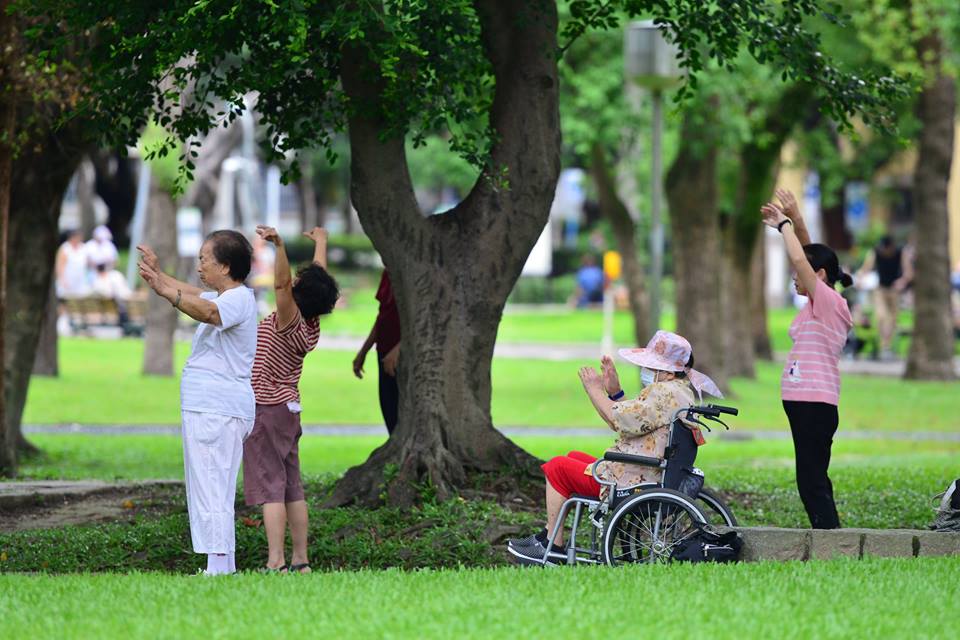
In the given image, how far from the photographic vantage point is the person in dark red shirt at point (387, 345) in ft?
37.8

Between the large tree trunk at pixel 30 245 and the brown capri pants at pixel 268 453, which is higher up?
the large tree trunk at pixel 30 245

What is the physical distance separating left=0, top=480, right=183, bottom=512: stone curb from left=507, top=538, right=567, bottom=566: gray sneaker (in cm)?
390

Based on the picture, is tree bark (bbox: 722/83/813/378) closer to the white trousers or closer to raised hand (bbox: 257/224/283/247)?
raised hand (bbox: 257/224/283/247)

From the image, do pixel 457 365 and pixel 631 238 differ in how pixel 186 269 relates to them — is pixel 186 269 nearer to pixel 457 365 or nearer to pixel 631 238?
pixel 631 238

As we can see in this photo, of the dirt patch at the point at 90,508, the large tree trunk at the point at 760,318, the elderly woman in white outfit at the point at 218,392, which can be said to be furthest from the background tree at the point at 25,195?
the large tree trunk at the point at 760,318

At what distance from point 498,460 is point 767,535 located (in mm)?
2841

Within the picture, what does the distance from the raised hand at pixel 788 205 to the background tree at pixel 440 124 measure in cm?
191

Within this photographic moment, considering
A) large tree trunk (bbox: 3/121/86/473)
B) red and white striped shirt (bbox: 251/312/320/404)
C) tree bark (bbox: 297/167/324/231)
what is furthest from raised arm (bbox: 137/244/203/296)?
tree bark (bbox: 297/167/324/231)

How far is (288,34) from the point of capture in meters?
9.45

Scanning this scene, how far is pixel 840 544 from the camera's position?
860 cm

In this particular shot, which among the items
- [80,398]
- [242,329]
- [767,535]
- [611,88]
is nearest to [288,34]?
[242,329]

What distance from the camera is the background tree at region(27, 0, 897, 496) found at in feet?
34.0

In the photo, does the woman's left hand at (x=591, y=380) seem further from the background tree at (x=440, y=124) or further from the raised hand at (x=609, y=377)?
the background tree at (x=440, y=124)

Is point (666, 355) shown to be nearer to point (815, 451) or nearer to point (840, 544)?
point (815, 451)
